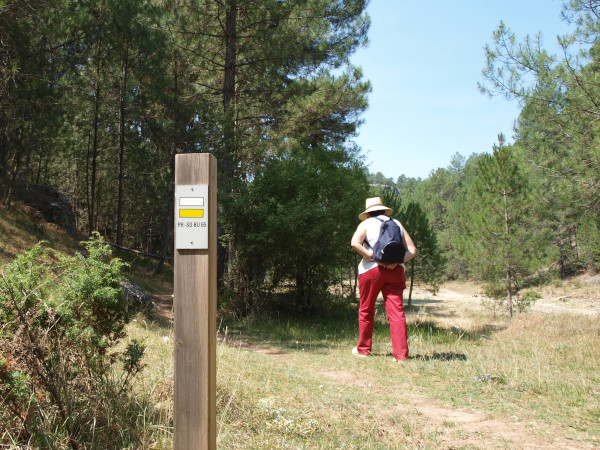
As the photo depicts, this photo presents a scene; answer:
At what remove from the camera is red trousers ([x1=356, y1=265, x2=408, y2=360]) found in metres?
5.89

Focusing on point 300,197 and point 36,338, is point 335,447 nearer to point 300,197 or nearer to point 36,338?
point 36,338

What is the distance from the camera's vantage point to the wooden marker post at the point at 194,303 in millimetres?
2342

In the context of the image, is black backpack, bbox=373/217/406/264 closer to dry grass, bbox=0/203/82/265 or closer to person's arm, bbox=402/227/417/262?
person's arm, bbox=402/227/417/262

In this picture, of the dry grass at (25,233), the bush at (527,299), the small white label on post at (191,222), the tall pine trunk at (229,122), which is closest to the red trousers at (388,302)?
the small white label on post at (191,222)

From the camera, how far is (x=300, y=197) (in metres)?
10.3

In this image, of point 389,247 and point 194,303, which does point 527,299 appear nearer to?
point 389,247

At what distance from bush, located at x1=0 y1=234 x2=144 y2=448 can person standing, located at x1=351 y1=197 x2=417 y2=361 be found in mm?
3584

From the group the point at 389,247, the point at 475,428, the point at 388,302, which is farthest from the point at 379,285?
the point at 475,428

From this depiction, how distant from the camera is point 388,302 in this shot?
612 cm

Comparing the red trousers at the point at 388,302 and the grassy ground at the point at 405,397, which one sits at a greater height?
the red trousers at the point at 388,302

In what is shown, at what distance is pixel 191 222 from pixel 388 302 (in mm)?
4229

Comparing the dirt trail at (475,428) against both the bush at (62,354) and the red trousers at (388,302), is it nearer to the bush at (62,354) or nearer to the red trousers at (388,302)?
the red trousers at (388,302)

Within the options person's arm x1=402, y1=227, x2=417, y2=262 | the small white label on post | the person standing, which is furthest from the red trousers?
the small white label on post

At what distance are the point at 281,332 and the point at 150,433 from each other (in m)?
6.32
